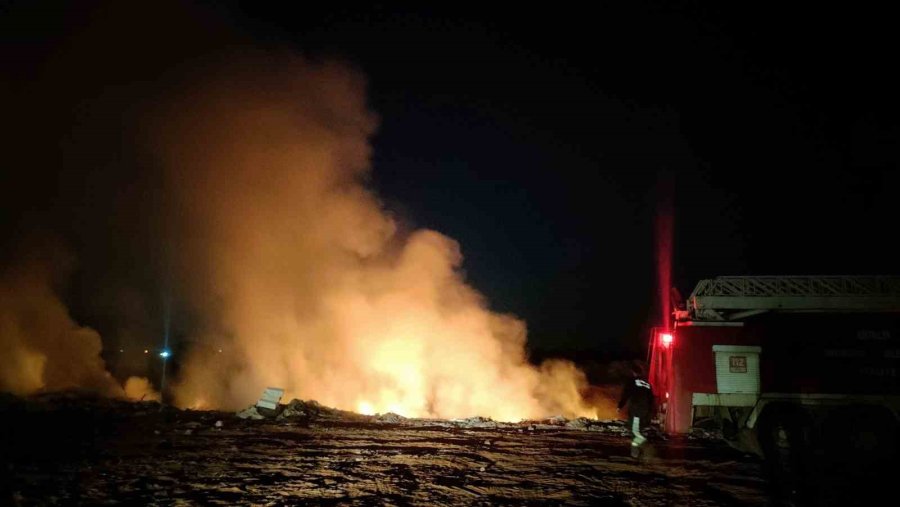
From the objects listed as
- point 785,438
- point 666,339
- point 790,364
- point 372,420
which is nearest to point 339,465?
point 372,420

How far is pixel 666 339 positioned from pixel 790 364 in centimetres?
295

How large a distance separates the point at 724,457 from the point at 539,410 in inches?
492

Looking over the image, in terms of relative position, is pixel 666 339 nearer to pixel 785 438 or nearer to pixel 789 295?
pixel 789 295

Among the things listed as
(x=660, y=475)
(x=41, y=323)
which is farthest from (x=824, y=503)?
(x=41, y=323)

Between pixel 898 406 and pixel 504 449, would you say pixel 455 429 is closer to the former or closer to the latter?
pixel 504 449

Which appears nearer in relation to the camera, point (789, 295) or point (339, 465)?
point (339, 465)

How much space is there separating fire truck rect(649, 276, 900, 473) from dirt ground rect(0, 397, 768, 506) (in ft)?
4.91

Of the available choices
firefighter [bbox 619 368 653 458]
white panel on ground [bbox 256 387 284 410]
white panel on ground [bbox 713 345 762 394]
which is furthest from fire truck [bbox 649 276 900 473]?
white panel on ground [bbox 256 387 284 410]

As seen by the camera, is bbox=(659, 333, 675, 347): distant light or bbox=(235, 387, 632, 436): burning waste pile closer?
bbox=(659, 333, 675, 347): distant light

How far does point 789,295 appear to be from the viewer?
13.5m

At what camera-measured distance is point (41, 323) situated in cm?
2262

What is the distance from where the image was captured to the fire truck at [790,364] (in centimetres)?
1213

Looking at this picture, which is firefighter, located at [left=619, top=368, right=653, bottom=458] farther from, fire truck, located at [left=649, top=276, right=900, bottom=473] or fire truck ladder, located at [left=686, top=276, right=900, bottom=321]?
fire truck ladder, located at [left=686, top=276, right=900, bottom=321]

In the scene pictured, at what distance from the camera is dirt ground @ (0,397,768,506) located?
7258 millimetres
